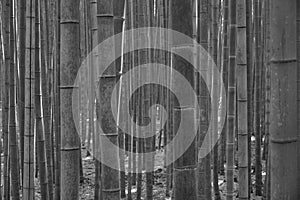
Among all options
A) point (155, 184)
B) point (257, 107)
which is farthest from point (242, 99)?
point (155, 184)

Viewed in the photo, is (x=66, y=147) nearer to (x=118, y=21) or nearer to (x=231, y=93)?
(x=118, y=21)

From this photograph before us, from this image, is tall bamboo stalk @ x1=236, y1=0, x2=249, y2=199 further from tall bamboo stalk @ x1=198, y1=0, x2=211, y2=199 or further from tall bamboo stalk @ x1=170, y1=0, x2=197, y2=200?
tall bamboo stalk @ x1=170, y1=0, x2=197, y2=200

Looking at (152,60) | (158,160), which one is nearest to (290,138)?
(152,60)

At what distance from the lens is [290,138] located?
790mm

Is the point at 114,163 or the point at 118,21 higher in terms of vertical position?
the point at 118,21

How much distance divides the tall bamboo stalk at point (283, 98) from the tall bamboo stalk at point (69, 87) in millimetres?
760

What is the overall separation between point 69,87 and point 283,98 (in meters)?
0.81

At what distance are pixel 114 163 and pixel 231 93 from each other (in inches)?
55.6

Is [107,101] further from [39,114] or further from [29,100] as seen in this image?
[39,114]

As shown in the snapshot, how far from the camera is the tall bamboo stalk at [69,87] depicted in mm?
1359

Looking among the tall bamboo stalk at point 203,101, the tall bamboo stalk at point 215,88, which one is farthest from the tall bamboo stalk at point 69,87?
the tall bamboo stalk at point 215,88

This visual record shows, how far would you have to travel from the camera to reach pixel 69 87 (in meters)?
1.40

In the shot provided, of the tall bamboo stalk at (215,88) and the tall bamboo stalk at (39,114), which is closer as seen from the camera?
the tall bamboo stalk at (39,114)

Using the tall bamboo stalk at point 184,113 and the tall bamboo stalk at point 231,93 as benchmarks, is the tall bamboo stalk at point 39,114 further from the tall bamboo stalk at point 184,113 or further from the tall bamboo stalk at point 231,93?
the tall bamboo stalk at point 184,113
